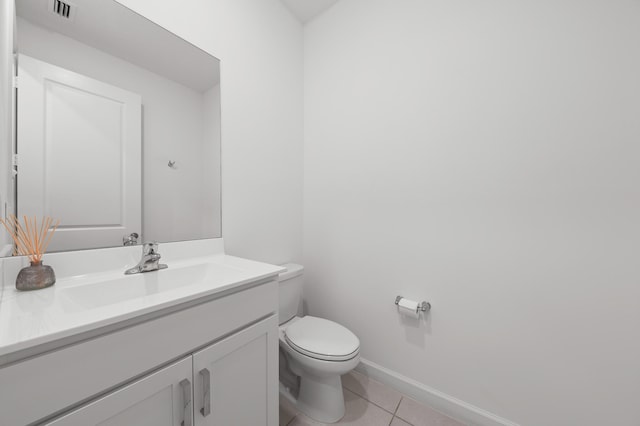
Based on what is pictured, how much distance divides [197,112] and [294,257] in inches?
44.3

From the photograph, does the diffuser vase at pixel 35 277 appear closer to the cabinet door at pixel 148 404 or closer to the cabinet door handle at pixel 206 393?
the cabinet door at pixel 148 404

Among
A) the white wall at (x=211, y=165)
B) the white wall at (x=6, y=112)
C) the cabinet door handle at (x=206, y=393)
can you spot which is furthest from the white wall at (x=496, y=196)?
the white wall at (x=6, y=112)

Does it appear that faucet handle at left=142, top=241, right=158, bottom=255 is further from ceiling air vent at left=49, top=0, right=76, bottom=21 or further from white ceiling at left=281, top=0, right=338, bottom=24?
white ceiling at left=281, top=0, right=338, bottom=24

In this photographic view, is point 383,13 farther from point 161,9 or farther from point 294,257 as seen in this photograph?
point 294,257

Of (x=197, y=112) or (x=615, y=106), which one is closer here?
(x=615, y=106)

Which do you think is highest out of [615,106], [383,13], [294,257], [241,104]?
[383,13]

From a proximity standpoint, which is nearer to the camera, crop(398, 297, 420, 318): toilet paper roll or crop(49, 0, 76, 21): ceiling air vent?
crop(49, 0, 76, 21): ceiling air vent

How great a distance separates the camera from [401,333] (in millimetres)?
1428

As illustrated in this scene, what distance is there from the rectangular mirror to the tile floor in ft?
3.52

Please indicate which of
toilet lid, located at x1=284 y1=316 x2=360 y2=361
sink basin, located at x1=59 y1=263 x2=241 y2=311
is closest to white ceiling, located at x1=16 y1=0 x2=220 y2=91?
sink basin, located at x1=59 y1=263 x2=241 y2=311

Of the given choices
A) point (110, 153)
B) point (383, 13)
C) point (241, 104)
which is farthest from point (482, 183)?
point (110, 153)

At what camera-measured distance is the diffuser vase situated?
2.29ft

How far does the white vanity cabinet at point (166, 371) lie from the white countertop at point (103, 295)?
40 mm

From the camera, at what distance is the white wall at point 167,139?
90 centimetres
